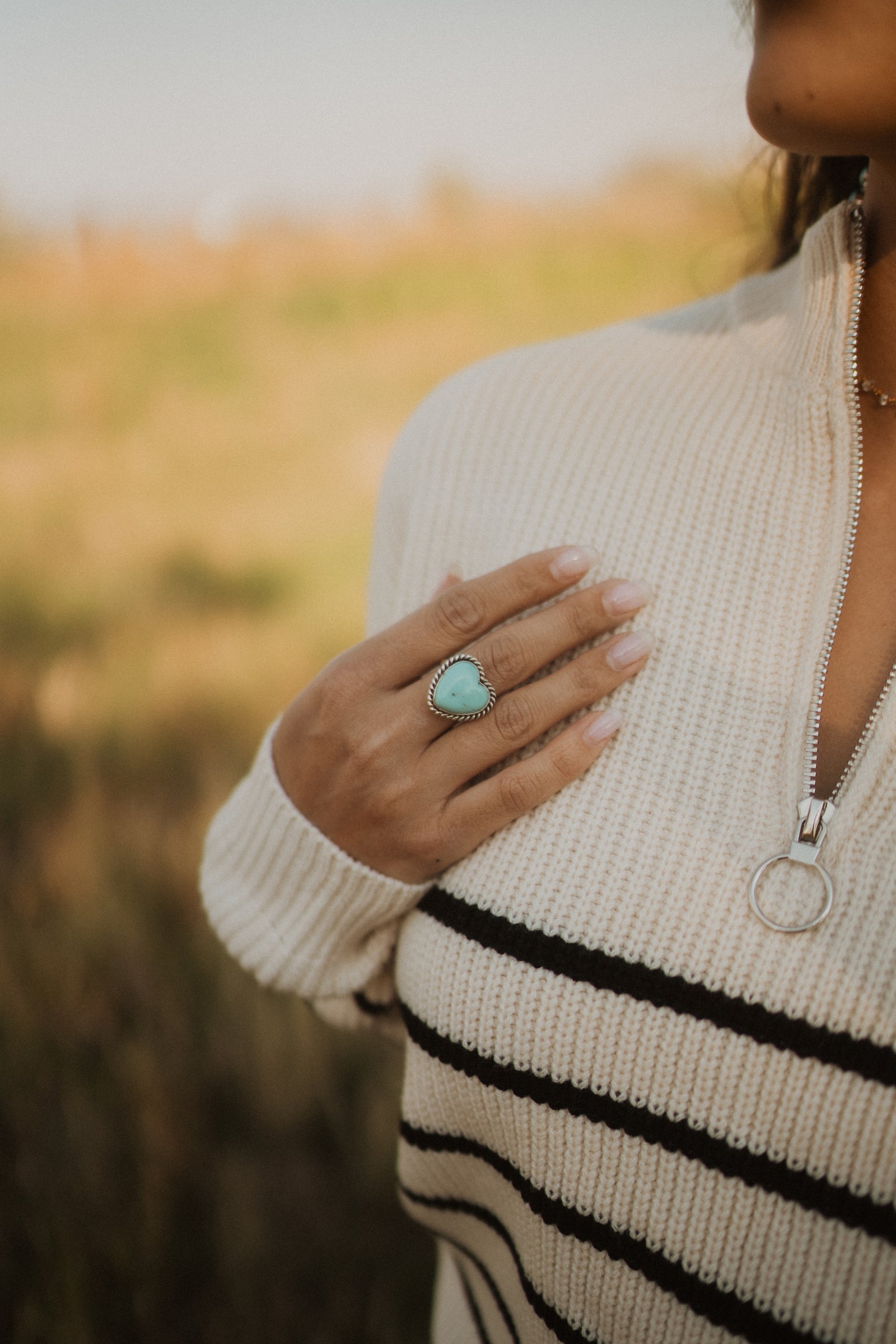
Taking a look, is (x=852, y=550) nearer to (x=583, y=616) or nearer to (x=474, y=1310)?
(x=583, y=616)

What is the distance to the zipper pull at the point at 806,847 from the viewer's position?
2.50ft

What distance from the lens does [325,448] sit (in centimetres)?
531

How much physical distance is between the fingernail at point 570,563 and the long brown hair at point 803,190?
0.68 metres

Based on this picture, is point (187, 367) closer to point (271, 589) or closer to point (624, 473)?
point (271, 589)

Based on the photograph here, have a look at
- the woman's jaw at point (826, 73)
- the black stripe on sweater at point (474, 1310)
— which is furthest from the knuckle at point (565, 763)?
the black stripe on sweater at point (474, 1310)

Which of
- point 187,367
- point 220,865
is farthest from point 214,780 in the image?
point 187,367

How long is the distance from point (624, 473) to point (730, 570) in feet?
0.56

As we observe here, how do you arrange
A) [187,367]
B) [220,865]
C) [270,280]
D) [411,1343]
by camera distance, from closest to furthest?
[220,865] < [411,1343] < [187,367] < [270,280]

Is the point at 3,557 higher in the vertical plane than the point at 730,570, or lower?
lower

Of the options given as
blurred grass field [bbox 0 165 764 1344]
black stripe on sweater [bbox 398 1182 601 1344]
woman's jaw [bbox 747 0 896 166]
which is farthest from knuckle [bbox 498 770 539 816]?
blurred grass field [bbox 0 165 764 1344]

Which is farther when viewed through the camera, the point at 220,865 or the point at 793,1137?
the point at 220,865

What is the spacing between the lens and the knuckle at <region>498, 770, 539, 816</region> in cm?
88

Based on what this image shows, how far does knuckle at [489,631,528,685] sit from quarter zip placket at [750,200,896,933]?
11.5 inches

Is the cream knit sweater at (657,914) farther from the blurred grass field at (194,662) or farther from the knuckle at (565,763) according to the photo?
the blurred grass field at (194,662)
